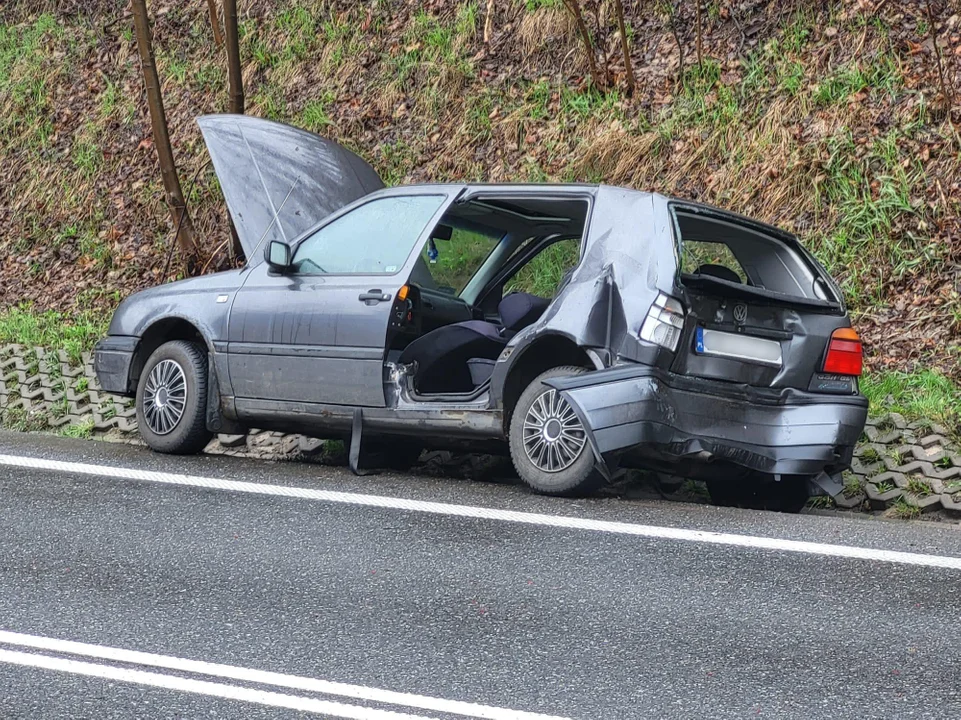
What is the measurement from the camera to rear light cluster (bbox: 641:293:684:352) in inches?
242

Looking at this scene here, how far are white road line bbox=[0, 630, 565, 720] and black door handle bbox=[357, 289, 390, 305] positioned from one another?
10.5ft

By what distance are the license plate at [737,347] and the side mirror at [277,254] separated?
2656mm

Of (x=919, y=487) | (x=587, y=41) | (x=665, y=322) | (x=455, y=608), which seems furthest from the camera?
(x=587, y=41)

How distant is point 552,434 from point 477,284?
184 centimetres

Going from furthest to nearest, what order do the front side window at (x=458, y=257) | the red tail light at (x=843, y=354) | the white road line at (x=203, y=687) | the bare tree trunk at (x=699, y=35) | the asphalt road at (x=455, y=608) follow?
the bare tree trunk at (x=699, y=35), the front side window at (x=458, y=257), the red tail light at (x=843, y=354), the asphalt road at (x=455, y=608), the white road line at (x=203, y=687)

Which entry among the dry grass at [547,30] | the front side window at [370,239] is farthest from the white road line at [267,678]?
the dry grass at [547,30]

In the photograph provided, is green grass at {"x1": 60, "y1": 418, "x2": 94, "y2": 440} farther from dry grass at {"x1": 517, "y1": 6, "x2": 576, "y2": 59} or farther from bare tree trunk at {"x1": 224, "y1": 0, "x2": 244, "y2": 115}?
dry grass at {"x1": 517, "y1": 6, "x2": 576, "y2": 59}

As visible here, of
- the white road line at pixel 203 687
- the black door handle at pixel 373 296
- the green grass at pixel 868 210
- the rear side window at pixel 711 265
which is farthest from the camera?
the green grass at pixel 868 210

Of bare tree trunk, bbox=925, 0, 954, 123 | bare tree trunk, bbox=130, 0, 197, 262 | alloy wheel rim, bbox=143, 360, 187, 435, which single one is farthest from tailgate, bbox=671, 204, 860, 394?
bare tree trunk, bbox=130, 0, 197, 262

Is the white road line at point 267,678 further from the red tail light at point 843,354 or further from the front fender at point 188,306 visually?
the front fender at point 188,306

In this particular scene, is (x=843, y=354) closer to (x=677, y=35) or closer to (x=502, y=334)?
(x=502, y=334)

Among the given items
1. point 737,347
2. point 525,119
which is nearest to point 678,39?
point 525,119

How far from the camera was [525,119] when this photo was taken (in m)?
13.3

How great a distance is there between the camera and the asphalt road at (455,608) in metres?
3.80
